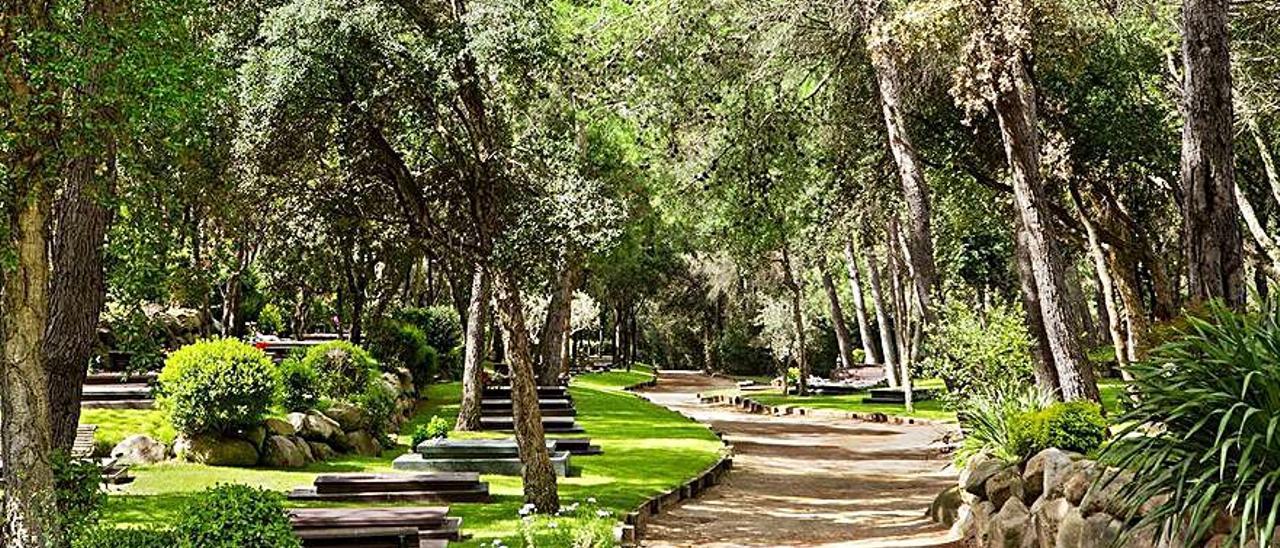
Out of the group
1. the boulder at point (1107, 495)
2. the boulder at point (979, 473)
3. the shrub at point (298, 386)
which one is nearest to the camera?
the boulder at point (1107, 495)

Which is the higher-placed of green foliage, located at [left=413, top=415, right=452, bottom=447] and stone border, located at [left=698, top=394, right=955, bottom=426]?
green foliage, located at [left=413, top=415, right=452, bottom=447]

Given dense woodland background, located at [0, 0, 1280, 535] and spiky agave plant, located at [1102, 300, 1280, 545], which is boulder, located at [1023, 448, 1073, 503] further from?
spiky agave plant, located at [1102, 300, 1280, 545]

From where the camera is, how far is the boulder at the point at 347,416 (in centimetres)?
1834

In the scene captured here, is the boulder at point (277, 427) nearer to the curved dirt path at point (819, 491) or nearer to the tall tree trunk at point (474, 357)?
the tall tree trunk at point (474, 357)

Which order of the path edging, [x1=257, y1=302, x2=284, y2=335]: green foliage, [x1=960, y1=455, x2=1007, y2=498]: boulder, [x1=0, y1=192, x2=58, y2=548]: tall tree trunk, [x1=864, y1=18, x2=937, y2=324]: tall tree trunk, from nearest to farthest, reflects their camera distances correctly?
1. [x1=0, y1=192, x2=58, y2=548]: tall tree trunk
2. [x1=960, y1=455, x2=1007, y2=498]: boulder
3. the path edging
4. [x1=864, y1=18, x2=937, y2=324]: tall tree trunk
5. [x1=257, y1=302, x2=284, y2=335]: green foliage

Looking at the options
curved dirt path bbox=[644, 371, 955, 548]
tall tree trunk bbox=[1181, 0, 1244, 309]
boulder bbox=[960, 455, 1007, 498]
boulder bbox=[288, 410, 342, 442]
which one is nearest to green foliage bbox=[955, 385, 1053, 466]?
boulder bbox=[960, 455, 1007, 498]

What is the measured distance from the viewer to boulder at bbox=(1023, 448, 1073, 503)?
966 cm

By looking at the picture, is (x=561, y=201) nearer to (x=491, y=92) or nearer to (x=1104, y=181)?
(x=491, y=92)

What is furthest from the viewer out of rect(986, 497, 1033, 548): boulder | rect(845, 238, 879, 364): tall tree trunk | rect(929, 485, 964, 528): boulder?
rect(845, 238, 879, 364): tall tree trunk

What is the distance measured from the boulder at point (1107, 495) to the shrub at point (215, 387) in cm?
1073

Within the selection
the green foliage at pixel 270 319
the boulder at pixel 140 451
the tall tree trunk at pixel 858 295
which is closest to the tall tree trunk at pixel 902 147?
the boulder at pixel 140 451

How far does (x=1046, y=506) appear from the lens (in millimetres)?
9602

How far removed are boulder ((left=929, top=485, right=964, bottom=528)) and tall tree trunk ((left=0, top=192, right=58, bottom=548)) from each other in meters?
8.72

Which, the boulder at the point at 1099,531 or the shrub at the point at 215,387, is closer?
the boulder at the point at 1099,531
